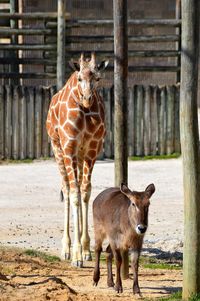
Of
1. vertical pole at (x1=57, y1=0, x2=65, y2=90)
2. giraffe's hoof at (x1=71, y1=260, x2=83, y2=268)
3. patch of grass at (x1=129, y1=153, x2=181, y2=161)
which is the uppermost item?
vertical pole at (x1=57, y1=0, x2=65, y2=90)

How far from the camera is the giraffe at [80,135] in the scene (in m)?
13.8

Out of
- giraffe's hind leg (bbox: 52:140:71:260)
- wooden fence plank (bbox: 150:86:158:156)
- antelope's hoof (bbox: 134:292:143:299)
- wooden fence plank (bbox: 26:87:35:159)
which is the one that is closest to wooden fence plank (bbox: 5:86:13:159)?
wooden fence plank (bbox: 26:87:35:159)

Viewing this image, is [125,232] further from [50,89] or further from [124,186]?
[50,89]

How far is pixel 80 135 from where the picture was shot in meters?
14.1

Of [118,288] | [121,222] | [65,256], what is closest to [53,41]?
[65,256]

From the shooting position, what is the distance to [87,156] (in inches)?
561

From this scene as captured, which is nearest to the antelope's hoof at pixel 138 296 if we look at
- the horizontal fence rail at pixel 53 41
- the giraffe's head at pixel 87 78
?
the giraffe's head at pixel 87 78

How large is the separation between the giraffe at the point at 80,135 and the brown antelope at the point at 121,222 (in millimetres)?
1884

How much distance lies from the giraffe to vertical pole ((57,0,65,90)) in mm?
9166

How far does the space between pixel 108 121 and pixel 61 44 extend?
72.1 inches

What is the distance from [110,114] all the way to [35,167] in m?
2.20

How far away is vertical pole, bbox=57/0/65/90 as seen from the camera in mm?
23627

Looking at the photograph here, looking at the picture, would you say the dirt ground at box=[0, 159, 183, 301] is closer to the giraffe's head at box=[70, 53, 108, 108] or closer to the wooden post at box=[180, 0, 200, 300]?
the wooden post at box=[180, 0, 200, 300]

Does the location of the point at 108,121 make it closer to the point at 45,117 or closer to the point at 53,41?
the point at 45,117
